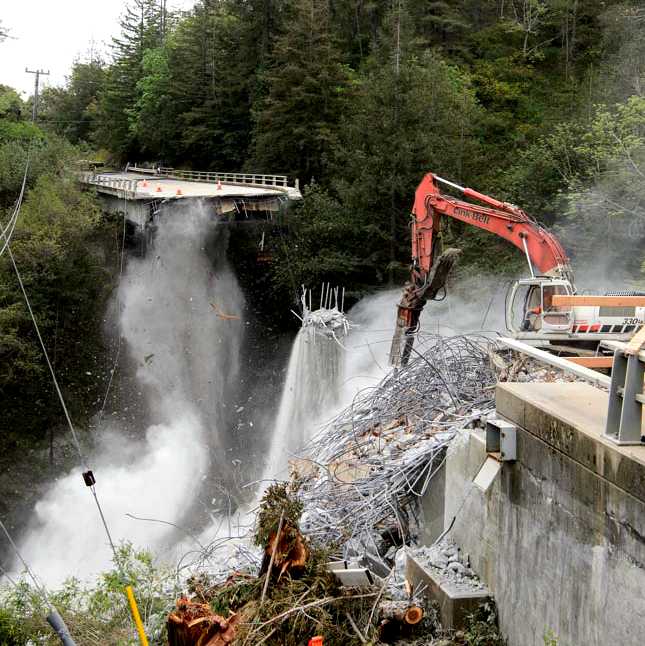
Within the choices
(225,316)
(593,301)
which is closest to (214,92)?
(225,316)

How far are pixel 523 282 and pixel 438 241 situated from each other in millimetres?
3999

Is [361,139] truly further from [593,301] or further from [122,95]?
[122,95]

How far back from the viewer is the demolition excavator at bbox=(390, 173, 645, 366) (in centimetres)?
1327

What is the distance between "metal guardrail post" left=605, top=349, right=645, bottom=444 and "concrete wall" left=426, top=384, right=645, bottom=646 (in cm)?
8

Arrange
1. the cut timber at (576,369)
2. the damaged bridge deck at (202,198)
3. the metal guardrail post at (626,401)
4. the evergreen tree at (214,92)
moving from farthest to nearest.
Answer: the evergreen tree at (214,92) < the damaged bridge deck at (202,198) < the cut timber at (576,369) < the metal guardrail post at (626,401)

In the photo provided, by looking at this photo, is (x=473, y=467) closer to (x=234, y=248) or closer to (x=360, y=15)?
(x=234, y=248)

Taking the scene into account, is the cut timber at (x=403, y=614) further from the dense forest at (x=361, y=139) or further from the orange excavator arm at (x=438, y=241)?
the dense forest at (x=361, y=139)

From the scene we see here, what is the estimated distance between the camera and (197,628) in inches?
216

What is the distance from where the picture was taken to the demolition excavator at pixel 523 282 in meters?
13.3

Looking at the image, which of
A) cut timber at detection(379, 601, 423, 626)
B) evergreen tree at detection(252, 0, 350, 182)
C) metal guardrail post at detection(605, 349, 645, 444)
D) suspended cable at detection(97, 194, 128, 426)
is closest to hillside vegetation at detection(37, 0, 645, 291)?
evergreen tree at detection(252, 0, 350, 182)

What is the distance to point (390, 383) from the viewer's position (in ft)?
33.0

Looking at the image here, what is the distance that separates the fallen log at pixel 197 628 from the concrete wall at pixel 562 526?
2.16 metres

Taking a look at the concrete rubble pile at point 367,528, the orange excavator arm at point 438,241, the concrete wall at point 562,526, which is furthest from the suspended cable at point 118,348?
the concrete wall at point 562,526

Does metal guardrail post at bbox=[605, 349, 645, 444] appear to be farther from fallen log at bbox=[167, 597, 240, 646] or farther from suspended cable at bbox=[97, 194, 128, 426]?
suspended cable at bbox=[97, 194, 128, 426]
